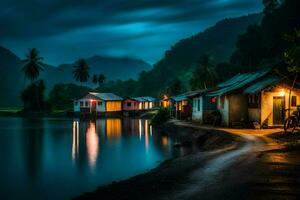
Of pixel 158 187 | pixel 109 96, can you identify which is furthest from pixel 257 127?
pixel 109 96

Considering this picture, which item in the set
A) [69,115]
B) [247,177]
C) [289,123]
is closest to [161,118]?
[289,123]

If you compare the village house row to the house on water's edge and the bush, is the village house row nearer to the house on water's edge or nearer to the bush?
the house on water's edge

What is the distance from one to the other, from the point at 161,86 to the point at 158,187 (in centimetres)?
14168

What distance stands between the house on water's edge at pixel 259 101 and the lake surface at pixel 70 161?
6.50m

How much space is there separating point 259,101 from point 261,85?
5.01 feet

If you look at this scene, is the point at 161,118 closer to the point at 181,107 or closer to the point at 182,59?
the point at 181,107

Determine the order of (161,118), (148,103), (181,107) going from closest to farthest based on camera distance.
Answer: (161,118) → (181,107) → (148,103)

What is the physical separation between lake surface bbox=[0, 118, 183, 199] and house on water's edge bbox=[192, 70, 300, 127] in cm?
650

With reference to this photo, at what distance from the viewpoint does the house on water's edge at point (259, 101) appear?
1383 inches

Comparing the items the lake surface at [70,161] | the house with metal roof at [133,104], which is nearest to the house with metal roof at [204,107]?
the lake surface at [70,161]

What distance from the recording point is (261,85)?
35.8 meters

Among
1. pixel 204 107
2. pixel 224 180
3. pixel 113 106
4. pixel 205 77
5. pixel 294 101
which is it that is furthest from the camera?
pixel 113 106

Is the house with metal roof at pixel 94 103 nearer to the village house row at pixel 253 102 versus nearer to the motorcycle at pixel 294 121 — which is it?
the village house row at pixel 253 102

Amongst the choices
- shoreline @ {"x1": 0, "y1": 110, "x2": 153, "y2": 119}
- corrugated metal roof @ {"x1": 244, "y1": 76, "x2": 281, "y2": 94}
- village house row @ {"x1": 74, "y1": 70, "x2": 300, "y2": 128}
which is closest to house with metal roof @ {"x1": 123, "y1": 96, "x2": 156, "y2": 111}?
shoreline @ {"x1": 0, "y1": 110, "x2": 153, "y2": 119}
